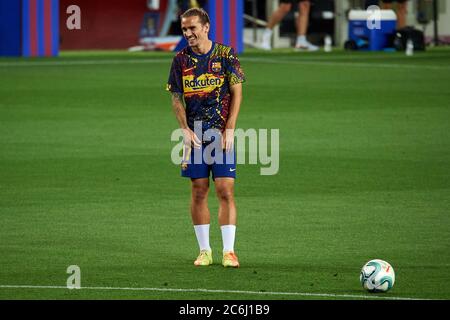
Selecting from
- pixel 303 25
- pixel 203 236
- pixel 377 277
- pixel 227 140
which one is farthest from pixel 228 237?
pixel 303 25

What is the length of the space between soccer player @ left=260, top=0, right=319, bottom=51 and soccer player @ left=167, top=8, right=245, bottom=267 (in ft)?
84.1

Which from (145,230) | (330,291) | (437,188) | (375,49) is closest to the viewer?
(330,291)

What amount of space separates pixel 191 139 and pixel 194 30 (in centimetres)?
82

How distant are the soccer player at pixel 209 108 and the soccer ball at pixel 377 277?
1345 millimetres

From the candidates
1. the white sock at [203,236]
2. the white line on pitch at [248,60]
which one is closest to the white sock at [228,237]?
the white sock at [203,236]

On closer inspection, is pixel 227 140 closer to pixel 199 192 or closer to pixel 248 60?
pixel 199 192

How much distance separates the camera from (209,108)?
10.8 metres

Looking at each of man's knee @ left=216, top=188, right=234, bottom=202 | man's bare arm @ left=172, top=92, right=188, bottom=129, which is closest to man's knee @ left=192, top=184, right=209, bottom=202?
man's knee @ left=216, top=188, right=234, bottom=202

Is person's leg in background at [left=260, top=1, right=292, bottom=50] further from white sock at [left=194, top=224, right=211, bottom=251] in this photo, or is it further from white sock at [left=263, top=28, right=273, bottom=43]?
white sock at [left=194, top=224, right=211, bottom=251]

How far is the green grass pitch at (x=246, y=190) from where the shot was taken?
10.5m

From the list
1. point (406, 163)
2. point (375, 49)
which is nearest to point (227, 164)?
point (406, 163)

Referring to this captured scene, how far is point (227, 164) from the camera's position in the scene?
10.8 m
